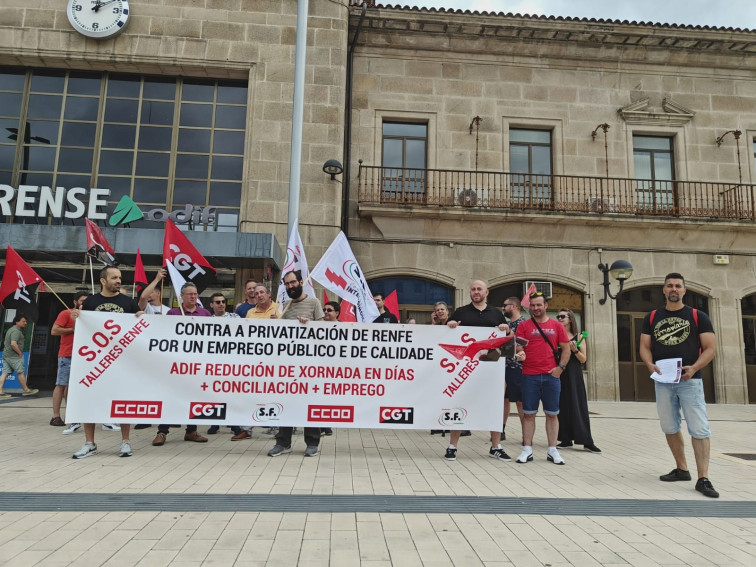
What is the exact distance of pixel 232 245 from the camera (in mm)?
11492

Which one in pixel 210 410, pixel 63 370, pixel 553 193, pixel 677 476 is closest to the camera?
pixel 677 476

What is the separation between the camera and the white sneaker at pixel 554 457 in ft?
20.6

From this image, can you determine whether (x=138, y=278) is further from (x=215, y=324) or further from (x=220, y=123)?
(x=220, y=123)

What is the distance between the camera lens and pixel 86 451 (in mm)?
5988

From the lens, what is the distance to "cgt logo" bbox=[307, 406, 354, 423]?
6.25 m

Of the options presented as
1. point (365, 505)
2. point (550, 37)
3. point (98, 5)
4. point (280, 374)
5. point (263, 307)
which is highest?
point (550, 37)

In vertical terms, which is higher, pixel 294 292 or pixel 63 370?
pixel 294 292

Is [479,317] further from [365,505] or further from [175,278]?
[175,278]

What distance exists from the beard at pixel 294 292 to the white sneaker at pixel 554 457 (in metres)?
3.69

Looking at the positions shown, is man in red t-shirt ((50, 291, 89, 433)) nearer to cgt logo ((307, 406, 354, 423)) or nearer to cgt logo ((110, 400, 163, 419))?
cgt logo ((110, 400, 163, 419))

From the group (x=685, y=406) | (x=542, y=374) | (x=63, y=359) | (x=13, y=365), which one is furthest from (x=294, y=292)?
(x=13, y=365)

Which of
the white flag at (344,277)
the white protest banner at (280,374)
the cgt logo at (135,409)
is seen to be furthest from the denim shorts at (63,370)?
the white flag at (344,277)

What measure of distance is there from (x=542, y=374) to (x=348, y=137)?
10.4 metres

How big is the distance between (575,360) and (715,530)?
370cm
